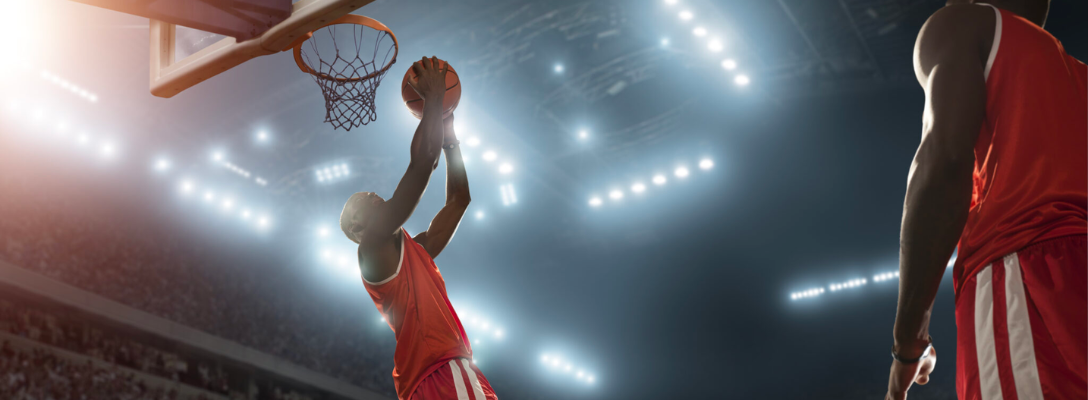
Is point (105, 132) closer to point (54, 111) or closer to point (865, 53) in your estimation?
point (54, 111)

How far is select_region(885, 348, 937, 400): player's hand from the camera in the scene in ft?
3.63

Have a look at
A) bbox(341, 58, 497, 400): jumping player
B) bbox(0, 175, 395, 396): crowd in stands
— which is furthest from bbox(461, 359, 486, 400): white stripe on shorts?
bbox(0, 175, 395, 396): crowd in stands

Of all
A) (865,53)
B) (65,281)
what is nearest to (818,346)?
(865,53)

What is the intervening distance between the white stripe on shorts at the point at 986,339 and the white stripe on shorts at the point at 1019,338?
3 cm

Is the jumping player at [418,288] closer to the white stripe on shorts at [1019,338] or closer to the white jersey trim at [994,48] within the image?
the white stripe on shorts at [1019,338]

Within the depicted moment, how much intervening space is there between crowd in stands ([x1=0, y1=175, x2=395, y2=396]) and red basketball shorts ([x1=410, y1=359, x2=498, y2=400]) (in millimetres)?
10672

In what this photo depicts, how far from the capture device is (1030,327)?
88cm

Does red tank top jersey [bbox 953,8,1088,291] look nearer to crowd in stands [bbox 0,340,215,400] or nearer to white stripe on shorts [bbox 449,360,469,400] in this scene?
white stripe on shorts [bbox 449,360,469,400]

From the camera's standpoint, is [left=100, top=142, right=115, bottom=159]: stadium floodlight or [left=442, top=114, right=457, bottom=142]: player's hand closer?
[left=442, top=114, right=457, bottom=142]: player's hand

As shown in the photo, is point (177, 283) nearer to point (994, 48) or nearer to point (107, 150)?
point (107, 150)

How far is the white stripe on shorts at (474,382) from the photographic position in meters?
2.11

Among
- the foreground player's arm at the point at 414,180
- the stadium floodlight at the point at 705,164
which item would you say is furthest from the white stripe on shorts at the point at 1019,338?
the stadium floodlight at the point at 705,164

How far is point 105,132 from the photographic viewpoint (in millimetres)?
11922

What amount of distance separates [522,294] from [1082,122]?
17489 mm
